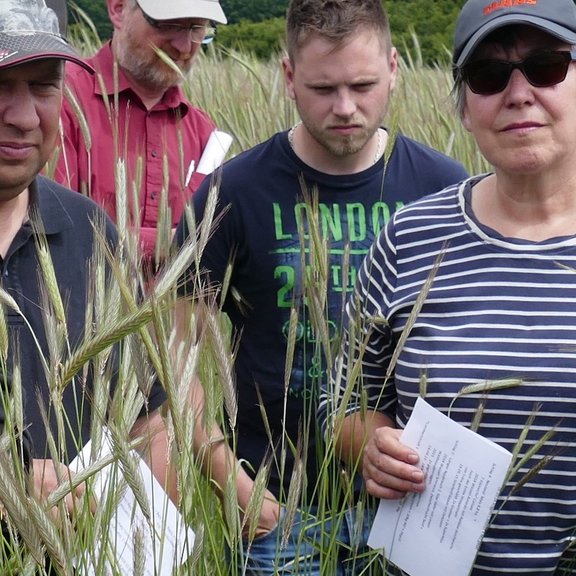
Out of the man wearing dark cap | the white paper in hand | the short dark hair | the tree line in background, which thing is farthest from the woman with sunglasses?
the tree line in background

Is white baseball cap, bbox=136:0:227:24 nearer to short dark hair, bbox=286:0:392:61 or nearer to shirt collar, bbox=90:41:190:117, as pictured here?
shirt collar, bbox=90:41:190:117

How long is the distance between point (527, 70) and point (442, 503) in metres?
0.69

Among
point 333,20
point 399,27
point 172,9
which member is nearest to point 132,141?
point 172,9

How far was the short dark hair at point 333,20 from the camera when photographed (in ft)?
8.88

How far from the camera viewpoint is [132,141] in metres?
3.66

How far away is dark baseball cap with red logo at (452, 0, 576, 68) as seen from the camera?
1.98 meters

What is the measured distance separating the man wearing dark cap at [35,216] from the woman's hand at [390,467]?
0.34m

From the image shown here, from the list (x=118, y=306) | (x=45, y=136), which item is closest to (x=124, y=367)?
(x=118, y=306)

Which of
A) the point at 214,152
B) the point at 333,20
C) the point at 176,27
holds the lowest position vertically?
the point at 214,152

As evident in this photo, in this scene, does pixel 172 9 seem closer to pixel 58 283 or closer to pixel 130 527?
pixel 58 283

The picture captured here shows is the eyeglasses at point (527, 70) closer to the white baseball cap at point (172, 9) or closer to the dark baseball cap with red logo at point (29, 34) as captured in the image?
the dark baseball cap with red logo at point (29, 34)

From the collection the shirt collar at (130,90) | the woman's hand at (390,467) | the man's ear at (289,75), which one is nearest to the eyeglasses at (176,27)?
the shirt collar at (130,90)

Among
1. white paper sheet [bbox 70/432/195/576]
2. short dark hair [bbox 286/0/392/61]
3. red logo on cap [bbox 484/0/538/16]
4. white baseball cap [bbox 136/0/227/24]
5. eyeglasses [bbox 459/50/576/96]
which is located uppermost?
white baseball cap [bbox 136/0/227/24]

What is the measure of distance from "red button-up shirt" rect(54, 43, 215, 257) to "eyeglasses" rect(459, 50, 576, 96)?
1300 mm
